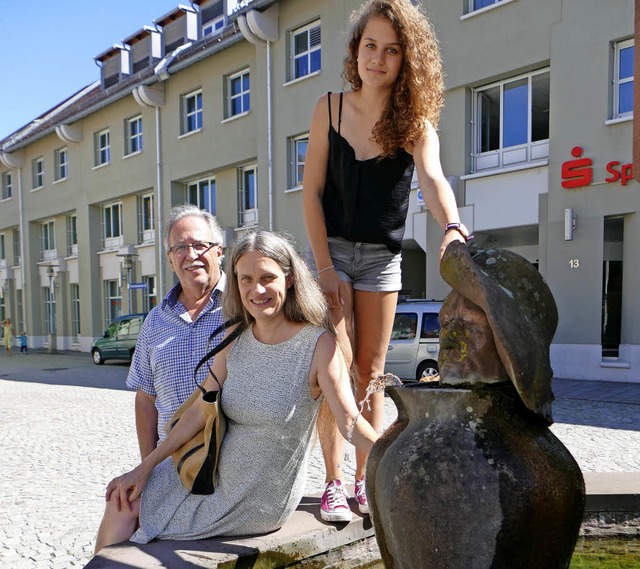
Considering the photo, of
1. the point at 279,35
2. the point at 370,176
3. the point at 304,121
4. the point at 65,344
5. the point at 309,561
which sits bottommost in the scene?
the point at 65,344

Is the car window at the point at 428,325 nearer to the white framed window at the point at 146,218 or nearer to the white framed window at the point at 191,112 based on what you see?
the white framed window at the point at 191,112

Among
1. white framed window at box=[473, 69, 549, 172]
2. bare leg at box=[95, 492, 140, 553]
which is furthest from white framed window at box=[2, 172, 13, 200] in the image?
bare leg at box=[95, 492, 140, 553]

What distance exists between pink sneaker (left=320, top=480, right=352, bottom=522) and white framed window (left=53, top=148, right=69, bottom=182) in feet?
85.0

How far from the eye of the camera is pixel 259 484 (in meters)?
2.36

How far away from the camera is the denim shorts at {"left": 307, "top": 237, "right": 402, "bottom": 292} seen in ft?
8.55

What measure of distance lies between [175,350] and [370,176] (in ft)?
3.91

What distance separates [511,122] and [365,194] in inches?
444

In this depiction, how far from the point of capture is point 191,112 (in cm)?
1970

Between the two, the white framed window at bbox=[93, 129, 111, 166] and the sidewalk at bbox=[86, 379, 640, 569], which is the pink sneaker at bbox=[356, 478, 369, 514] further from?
the white framed window at bbox=[93, 129, 111, 166]

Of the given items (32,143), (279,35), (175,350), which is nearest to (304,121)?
(279,35)

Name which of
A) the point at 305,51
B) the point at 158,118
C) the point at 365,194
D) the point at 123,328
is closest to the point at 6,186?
the point at 158,118

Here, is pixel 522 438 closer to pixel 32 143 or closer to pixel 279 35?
pixel 279 35

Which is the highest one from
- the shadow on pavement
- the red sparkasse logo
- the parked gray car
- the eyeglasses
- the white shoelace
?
the red sparkasse logo

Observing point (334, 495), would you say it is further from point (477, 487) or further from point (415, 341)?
point (415, 341)
